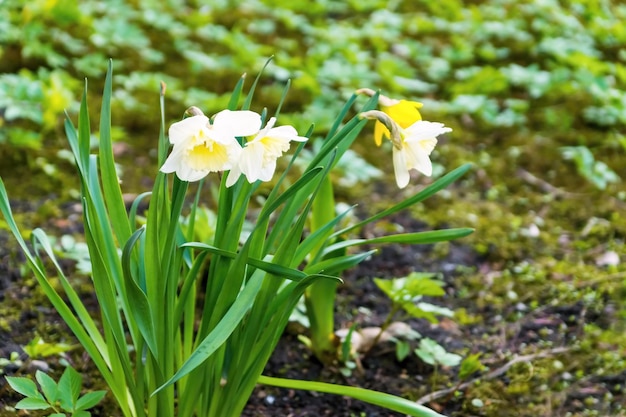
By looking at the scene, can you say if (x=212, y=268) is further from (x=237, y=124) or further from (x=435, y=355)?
(x=435, y=355)

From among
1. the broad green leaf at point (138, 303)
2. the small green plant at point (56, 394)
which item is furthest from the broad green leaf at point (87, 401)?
the broad green leaf at point (138, 303)

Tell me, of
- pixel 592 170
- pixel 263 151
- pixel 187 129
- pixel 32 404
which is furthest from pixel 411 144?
pixel 592 170

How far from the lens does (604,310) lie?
6.27ft

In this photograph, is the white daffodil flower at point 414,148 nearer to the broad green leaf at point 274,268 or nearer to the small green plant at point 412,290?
the broad green leaf at point 274,268

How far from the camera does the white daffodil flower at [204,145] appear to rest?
0.95 metres

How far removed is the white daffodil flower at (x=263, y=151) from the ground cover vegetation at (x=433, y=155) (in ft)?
2.23

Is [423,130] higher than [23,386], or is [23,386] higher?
[423,130]

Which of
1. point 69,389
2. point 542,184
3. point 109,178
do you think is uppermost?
point 109,178

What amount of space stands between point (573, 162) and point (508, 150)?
0.26m

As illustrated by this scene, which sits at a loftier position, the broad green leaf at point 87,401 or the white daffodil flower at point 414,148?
the white daffodil flower at point 414,148

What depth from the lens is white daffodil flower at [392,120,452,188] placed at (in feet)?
3.65

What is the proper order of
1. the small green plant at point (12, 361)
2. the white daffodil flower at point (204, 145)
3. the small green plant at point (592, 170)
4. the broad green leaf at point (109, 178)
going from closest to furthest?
the white daffodil flower at point (204, 145)
the broad green leaf at point (109, 178)
the small green plant at point (12, 361)
the small green plant at point (592, 170)

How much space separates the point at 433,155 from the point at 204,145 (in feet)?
6.26

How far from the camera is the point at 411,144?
1.12 meters
